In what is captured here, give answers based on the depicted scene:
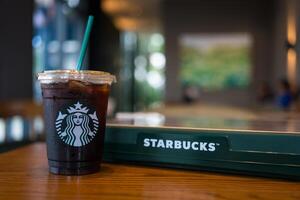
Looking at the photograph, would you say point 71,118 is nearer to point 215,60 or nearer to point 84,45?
point 84,45

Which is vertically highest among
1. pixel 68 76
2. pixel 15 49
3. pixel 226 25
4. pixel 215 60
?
pixel 226 25

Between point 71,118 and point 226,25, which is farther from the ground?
point 226,25

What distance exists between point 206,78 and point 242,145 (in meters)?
6.24

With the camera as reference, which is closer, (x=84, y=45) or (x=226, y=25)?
(x=84, y=45)

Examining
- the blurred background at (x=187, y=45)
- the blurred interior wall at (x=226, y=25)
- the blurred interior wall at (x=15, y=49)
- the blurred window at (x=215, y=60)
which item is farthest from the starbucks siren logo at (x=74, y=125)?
the blurred window at (x=215, y=60)

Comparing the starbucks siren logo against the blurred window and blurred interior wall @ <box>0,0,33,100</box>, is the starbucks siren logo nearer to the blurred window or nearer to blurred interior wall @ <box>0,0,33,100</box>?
blurred interior wall @ <box>0,0,33,100</box>

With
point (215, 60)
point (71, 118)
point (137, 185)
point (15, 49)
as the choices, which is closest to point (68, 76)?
point (71, 118)

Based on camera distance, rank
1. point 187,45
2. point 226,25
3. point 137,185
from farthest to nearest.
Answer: point 187,45 < point 226,25 < point 137,185

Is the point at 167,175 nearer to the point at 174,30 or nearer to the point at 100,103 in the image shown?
the point at 100,103

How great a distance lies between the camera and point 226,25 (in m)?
6.49

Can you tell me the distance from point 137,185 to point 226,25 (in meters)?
6.43

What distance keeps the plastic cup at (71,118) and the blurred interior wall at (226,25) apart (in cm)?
582

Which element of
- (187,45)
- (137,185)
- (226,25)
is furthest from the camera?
(187,45)

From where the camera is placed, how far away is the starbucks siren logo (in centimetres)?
44
